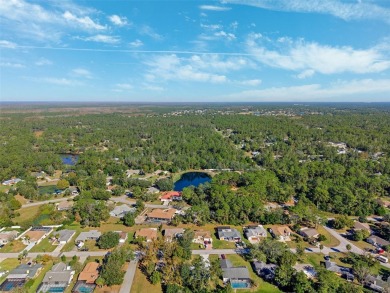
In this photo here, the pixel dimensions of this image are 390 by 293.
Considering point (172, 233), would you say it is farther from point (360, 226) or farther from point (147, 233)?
point (360, 226)

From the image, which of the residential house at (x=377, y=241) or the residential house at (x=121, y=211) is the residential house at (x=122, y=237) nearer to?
the residential house at (x=121, y=211)

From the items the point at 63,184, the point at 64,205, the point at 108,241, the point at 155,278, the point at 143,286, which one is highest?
the point at 63,184

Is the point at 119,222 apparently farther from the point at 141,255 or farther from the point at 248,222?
the point at 248,222

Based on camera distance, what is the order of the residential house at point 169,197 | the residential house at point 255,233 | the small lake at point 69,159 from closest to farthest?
the residential house at point 255,233 < the residential house at point 169,197 < the small lake at point 69,159

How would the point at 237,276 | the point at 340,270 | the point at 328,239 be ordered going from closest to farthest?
the point at 237,276 → the point at 340,270 → the point at 328,239

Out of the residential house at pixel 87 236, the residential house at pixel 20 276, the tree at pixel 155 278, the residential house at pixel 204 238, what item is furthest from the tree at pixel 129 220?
the tree at pixel 155 278

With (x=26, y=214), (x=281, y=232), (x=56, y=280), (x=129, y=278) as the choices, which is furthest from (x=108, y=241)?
(x=281, y=232)
